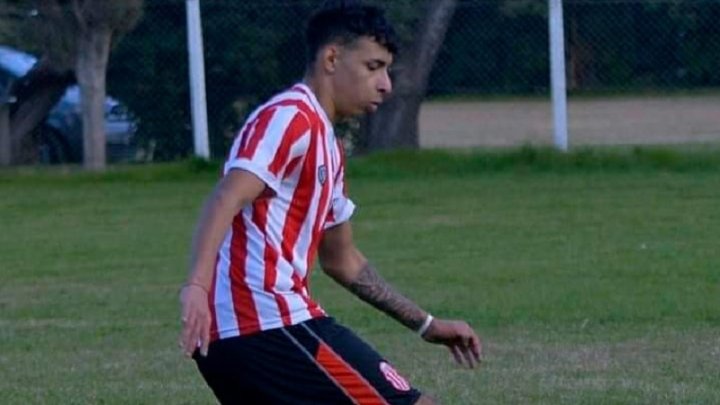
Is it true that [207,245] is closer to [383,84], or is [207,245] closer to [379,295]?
[383,84]

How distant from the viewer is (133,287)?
1222cm

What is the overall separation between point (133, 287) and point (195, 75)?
7.14m

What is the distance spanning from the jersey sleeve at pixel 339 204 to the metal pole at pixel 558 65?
45.1 feet

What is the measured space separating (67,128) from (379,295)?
15.1m

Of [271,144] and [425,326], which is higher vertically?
[271,144]

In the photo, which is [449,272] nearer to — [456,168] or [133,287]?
[133,287]

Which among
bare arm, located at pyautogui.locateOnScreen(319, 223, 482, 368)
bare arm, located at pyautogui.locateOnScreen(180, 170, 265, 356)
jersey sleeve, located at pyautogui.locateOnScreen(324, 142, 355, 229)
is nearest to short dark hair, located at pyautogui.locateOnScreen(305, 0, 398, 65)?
jersey sleeve, located at pyautogui.locateOnScreen(324, 142, 355, 229)

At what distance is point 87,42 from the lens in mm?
18844

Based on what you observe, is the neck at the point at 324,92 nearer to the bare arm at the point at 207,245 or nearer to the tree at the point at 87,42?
the bare arm at the point at 207,245

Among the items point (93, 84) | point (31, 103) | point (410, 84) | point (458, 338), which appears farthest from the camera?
point (31, 103)

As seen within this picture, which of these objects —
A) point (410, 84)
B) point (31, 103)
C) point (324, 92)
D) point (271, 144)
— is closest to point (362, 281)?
point (324, 92)

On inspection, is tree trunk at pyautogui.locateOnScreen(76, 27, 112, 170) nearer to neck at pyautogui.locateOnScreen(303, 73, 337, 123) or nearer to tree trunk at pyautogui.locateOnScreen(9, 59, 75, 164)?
tree trunk at pyautogui.locateOnScreen(9, 59, 75, 164)

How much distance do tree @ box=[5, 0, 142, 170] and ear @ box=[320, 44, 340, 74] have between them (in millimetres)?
13875

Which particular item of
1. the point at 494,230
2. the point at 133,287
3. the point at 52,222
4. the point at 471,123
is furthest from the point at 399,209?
the point at 471,123
